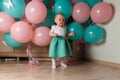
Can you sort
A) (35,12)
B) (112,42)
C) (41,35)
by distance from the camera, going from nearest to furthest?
1. (35,12)
2. (41,35)
3. (112,42)

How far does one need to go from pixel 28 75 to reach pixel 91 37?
96cm

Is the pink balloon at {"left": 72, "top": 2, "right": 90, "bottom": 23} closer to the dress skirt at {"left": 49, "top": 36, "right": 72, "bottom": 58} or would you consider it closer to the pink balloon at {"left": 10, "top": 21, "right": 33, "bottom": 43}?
the dress skirt at {"left": 49, "top": 36, "right": 72, "bottom": 58}

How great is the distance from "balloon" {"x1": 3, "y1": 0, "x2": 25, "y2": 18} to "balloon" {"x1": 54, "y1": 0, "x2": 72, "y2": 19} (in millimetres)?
422

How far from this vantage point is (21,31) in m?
2.47

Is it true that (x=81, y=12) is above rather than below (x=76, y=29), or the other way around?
above

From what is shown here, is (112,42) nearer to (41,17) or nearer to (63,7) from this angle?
(63,7)

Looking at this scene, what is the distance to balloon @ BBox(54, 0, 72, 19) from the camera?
2594 mm

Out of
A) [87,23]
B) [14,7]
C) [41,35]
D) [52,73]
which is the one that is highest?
[14,7]

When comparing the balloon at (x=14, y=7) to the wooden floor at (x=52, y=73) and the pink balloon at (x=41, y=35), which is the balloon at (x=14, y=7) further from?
the wooden floor at (x=52, y=73)

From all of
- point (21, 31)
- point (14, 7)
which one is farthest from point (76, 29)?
point (14, 7)

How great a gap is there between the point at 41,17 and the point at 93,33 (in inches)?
27.5

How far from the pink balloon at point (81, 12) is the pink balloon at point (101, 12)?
8cm

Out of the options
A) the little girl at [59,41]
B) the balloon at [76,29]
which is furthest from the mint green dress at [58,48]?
the balloon at [76,29]

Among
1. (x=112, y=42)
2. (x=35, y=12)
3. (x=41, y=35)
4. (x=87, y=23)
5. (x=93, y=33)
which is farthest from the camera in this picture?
(x=87, y=23)
